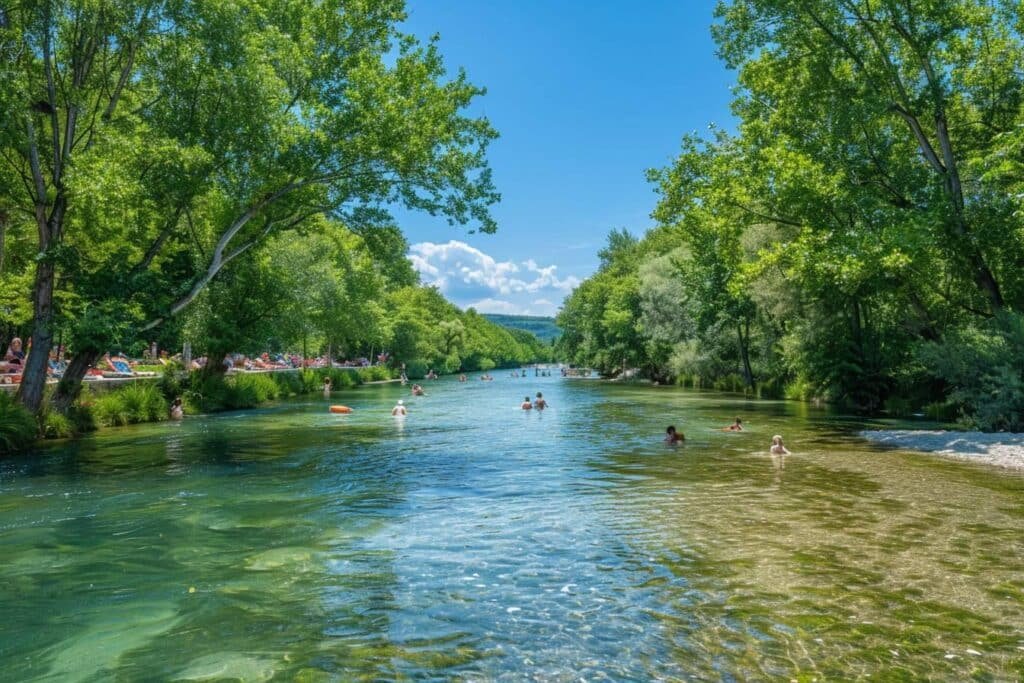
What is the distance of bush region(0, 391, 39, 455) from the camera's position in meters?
20.1

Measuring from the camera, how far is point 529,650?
646 centimetres

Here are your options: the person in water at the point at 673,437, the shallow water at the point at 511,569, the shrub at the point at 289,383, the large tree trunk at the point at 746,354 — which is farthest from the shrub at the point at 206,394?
the large tree trunk at the point at 746,354

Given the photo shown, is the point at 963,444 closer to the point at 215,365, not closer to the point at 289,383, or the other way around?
the point at 215,365

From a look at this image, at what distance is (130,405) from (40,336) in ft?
27.6

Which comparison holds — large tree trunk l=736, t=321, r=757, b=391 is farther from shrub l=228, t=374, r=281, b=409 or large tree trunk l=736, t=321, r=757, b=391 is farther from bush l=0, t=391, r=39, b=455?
bush l=0, t=391, r=39, b=455

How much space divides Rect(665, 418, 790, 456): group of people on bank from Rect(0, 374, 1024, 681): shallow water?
48.0 inches

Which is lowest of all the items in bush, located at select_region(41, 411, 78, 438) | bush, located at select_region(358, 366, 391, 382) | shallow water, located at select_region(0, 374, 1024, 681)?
shallow water, located at select_region(0, 374, 1024, 681)

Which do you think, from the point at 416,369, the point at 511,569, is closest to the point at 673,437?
the point at 511,569

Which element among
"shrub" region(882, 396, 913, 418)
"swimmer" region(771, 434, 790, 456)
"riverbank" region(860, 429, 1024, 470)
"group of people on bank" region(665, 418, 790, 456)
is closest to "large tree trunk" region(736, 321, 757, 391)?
"shrub" region(882, 396, 913, 418)

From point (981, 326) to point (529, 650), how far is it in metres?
25.5

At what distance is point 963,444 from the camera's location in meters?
20.6

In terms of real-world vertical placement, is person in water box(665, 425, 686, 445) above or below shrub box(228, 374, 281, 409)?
below

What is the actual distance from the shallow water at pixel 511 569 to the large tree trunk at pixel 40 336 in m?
4.52

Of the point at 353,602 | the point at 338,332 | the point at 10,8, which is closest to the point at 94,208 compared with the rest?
the point at 10,8
